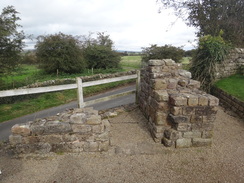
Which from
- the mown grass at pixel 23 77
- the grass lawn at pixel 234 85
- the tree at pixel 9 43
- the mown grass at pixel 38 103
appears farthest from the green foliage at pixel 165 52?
the tree at pixel 9 43

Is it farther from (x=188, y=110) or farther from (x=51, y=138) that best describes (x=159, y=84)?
(x=51, y=138)

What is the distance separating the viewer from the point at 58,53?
16938 millimetres

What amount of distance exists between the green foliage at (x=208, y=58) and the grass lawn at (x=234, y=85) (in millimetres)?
488

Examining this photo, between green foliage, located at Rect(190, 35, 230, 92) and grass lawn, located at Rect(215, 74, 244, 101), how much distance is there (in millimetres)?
488

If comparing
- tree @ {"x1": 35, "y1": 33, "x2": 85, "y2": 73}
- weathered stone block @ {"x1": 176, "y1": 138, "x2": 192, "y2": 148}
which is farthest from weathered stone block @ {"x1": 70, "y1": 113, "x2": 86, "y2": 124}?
tree @ {"x1": 35, "y1": 33, "x2": 85, "y2": 73}

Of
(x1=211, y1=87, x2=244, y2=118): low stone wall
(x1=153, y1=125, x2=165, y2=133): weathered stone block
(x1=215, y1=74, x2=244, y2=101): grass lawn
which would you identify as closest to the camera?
(x1=153, y1=125, x2=165, y2=133): weathered stone block

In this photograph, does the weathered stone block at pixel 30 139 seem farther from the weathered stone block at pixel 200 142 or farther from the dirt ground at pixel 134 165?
the weathered stone block at pixel 200 142

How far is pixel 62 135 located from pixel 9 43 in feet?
29.3

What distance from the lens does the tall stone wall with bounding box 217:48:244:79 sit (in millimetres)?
8031

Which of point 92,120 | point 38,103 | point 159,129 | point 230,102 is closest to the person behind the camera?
point 92,120

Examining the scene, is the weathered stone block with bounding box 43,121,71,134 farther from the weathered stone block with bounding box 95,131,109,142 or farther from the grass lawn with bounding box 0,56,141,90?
the grass lawn with bounding box 0,56,141,90

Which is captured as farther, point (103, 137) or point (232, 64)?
point (232, 64)

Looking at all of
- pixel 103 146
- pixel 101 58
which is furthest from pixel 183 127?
pixel 101 58

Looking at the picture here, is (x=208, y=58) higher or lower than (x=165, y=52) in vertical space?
lower
